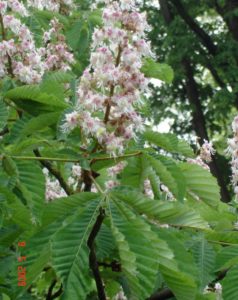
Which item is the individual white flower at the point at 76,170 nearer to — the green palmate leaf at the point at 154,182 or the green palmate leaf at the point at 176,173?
the green palmate leaf at the point at 154,182

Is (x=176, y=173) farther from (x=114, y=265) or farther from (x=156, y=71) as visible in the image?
(x=114, y=265)

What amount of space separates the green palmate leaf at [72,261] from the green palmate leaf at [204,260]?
2.26 feet

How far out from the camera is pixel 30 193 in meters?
1.85

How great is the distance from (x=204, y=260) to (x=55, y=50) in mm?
1628

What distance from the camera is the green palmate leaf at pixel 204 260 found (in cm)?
212

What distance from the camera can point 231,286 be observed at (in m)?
1.82

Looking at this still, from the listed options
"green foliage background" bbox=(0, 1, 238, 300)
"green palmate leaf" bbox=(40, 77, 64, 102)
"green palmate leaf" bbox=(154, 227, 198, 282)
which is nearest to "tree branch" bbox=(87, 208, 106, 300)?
"green foliage background" bbox=(0, 1, 238, 300)

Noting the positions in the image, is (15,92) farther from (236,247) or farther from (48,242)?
(236,247)

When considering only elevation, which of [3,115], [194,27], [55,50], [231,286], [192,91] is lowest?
[231,286]

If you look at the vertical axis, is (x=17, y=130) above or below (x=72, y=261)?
above

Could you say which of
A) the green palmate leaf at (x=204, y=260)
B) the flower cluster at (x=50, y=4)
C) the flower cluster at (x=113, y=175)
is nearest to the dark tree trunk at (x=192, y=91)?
the flower cluster at (x=50, y=4)

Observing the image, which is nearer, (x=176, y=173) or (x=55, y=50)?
(x=176, y=173)

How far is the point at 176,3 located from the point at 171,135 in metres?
12.3

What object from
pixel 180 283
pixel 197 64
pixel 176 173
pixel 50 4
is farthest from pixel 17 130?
pixel 197 64
